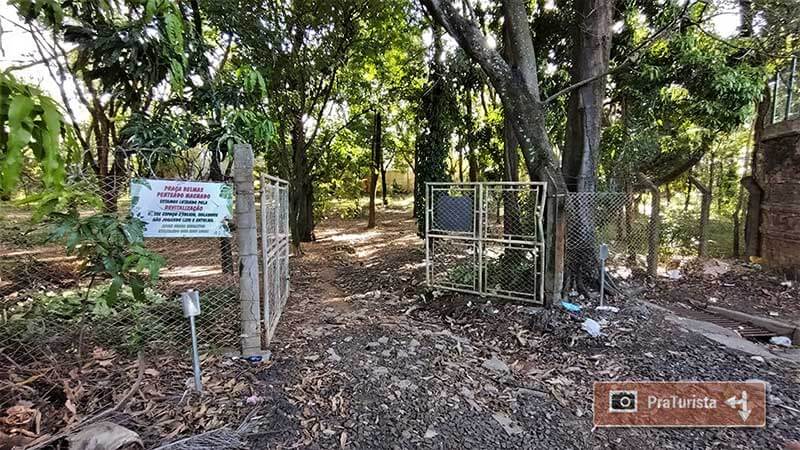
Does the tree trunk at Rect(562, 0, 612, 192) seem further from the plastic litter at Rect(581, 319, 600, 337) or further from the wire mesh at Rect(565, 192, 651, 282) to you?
the plastic litter at Rect(581, 319, 600, 337)

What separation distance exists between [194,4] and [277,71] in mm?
1877

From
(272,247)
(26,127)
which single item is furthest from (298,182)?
(26,127)

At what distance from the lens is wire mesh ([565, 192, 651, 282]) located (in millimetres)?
5141

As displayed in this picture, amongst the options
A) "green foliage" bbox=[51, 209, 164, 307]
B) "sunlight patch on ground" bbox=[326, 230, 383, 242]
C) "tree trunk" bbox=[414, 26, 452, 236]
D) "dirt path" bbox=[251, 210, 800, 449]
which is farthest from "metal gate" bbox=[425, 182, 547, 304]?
"sunlight patch on ground" bbox=[326, 230, 383, 242]

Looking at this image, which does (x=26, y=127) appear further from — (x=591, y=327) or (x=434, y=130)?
(x=434, y=130)

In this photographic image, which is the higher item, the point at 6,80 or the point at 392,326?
the point at 6,80

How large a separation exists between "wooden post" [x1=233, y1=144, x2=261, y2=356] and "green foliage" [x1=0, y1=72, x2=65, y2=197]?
1722 mm

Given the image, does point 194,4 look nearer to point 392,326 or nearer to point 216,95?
point 216,95

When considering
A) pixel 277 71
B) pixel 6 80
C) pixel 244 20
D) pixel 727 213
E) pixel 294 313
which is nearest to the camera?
pixel 6 80

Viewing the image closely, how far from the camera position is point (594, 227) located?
5277 mm

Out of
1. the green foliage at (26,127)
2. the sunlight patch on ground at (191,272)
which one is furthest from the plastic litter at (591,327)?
the sunlight patch on ground at (191,272)

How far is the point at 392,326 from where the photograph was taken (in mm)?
4449

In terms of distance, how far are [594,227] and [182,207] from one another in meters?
4.96

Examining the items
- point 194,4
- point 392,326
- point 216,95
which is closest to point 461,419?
point 392,326
